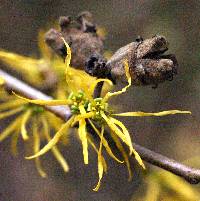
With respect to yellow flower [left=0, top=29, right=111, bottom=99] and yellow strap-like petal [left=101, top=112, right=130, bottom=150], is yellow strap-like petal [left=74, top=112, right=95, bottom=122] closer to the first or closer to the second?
yellow strap-like petal [left=101, top=112, right=130, bottom=150]

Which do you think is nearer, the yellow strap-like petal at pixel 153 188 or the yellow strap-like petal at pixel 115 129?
the yellow strap-like petal at pixel 115 129

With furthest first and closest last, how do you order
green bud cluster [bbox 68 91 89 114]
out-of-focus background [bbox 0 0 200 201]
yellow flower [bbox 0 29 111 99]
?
out-of-focus background [bbox 0 0 200 201] → yellow flower [bbox 0 29 111 99] → green bud cluster [bbox 68 91 89 114]

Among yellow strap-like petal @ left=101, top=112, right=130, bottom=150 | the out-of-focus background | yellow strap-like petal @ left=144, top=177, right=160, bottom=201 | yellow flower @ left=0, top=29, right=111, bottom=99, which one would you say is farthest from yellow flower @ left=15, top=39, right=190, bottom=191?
the out-of-focus background

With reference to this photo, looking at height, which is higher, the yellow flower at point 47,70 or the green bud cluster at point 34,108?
the yellow flower at point 47,70

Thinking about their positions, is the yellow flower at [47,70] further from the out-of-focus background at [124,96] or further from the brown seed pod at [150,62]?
the out-of-focus background at [124,96]

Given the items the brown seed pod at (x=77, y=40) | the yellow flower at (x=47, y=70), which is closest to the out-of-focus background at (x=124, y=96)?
the yellow flower at (x=47, y=70)

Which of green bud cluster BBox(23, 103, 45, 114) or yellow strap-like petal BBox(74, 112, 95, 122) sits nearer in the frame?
yellow strap-like petal BBox(74, 112, 95, 122)

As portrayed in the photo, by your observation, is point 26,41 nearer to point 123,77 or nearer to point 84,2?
point 84,2
